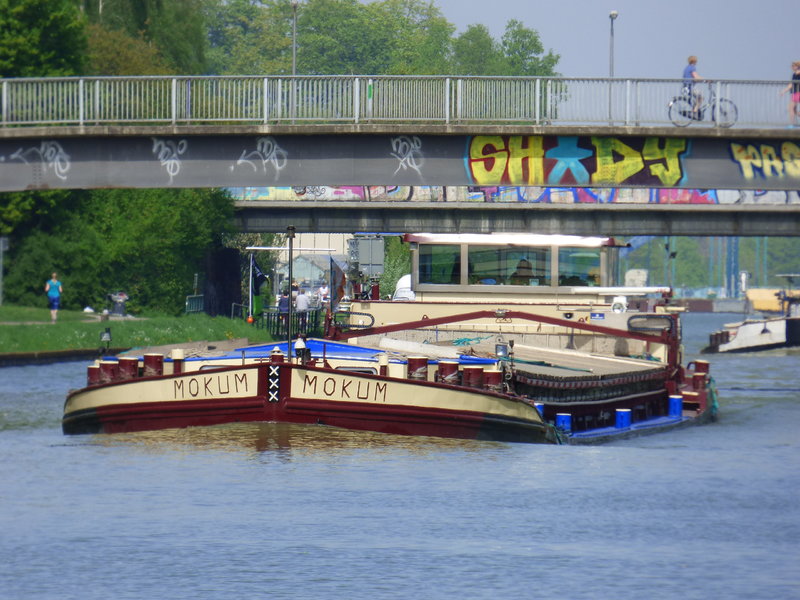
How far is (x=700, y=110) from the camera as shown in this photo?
3738 centimetres

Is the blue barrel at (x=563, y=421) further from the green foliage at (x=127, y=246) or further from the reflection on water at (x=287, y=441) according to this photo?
the green foliage at (x=127, y=246)

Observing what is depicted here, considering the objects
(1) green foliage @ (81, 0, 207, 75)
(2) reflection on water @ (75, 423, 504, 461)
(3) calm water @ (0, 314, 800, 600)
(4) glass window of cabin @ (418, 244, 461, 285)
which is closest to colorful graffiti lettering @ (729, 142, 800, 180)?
(4) glass window of cabin @ (418, 244, 461, 285)

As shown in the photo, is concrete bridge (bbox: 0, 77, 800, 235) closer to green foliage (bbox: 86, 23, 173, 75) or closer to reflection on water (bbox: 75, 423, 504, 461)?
reflection on water (bbox: 75, 423, 504, 461)

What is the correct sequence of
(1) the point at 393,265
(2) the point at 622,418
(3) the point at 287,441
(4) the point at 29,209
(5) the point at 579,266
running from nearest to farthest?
1. (3) the point at 287,441
2. (2) the point at 622,418
3. (5) the point at 579,266
4. (4) the point at 29,209
5. (1) the point at 393,265

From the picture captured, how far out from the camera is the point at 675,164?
37.5 meters

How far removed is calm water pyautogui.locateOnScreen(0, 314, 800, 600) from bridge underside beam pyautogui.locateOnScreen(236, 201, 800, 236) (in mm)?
21772

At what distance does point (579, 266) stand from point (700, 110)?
8.92 m

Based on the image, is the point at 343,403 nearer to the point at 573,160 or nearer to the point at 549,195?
the point at 573,160

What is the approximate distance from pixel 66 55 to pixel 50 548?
43066 mm

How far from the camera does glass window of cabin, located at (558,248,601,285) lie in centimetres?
3005


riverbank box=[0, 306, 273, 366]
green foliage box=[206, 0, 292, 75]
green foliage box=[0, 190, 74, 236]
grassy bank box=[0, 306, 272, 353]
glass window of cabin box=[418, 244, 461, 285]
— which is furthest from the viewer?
green foliage box=[206, 0, 292, 75]

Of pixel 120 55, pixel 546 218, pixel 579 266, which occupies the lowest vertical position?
pixel 579 266

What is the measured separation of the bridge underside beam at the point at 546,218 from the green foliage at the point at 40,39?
940 cm

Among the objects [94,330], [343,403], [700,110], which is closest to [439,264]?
[343,403]
